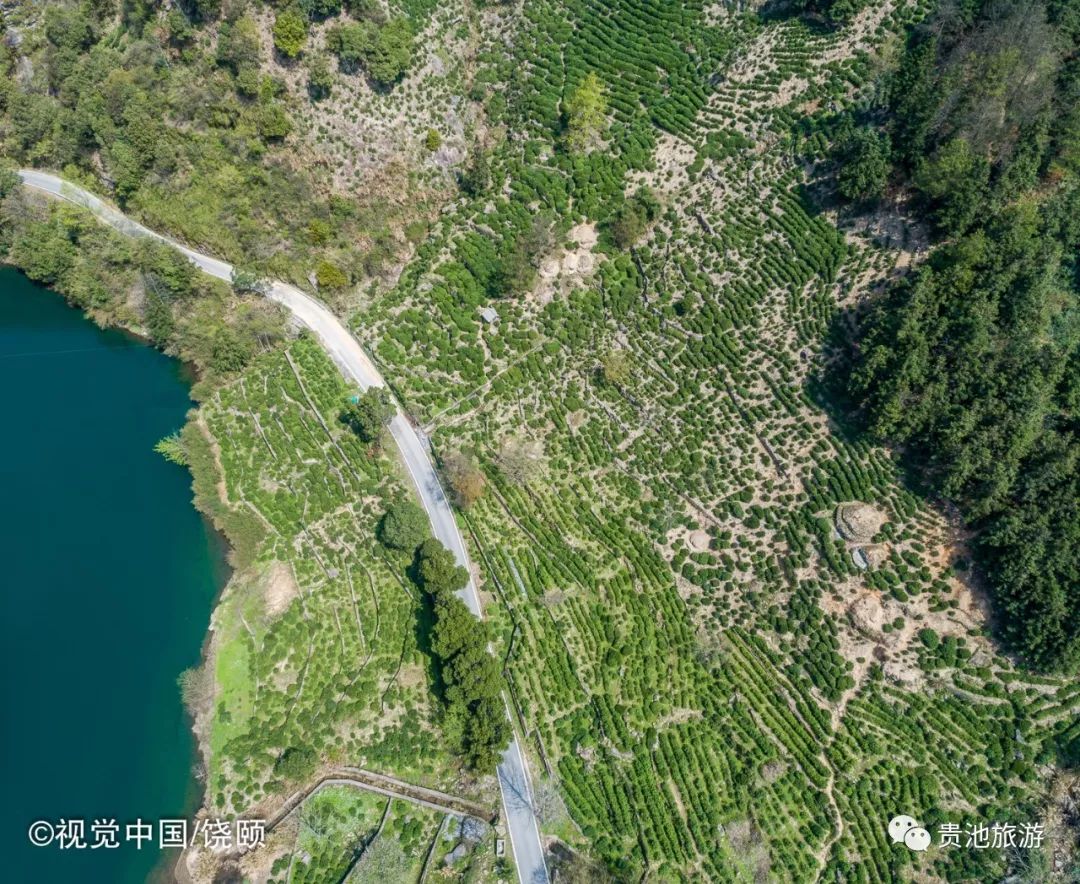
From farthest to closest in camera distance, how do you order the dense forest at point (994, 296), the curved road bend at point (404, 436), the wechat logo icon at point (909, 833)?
the curved road bend at point (404, 436)
the dense forest at point (994, 296)
the wechat logo icon at point (909, 833)

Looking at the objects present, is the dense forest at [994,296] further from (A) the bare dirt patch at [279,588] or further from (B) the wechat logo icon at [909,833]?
Result: (A) the bare dirt patch at [279,588]

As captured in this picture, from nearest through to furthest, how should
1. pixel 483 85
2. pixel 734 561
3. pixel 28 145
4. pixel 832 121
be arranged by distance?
pixel 734 561 → pixel 832 121 → pixel 483 85 → pixel 28 145

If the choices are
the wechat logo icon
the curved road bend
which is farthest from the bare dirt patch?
the wechat logo icon

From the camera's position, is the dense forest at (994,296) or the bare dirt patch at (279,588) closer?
the dense forest at (994,296)

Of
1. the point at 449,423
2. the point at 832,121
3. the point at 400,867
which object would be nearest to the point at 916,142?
the point at 832,121

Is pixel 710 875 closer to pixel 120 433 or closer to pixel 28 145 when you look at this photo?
pixel 120 433

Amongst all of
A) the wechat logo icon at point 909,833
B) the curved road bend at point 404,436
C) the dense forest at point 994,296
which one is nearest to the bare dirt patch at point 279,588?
the curved road bend at point 404,436

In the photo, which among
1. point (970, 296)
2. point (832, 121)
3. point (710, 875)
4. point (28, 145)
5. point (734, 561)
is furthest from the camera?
point (28, 145)
